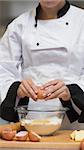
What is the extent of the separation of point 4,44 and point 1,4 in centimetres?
74

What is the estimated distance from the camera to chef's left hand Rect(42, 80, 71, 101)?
930 millimetres

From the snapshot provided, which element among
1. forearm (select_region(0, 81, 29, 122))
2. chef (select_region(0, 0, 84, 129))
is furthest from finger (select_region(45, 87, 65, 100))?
forearm (select_region(0, 81, 29, 122))

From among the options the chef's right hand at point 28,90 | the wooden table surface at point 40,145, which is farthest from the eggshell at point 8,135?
the chef's right hand at point 28,90

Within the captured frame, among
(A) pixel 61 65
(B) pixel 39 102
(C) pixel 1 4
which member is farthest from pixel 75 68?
(C) pixel 1 4

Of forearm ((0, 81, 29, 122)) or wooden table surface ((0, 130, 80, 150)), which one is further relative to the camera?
forearm ((0, 81, 29, 122))

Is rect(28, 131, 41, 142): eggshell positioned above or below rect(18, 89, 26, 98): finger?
below

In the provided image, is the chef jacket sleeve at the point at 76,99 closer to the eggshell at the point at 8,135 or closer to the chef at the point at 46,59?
the chef at the point at 46,59

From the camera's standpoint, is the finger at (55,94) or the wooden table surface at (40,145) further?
the finger at (55,94)

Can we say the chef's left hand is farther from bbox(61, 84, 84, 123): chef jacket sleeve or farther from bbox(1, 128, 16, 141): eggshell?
bbox(1, 128, 16, 141): eggshell

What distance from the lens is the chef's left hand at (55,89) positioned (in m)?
0.93

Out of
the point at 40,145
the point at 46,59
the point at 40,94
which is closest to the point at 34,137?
the point at 40,145

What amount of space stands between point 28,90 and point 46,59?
146 millimetres

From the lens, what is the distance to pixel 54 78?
1040 millimetres

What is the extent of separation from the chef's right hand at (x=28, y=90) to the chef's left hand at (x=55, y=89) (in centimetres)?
3
